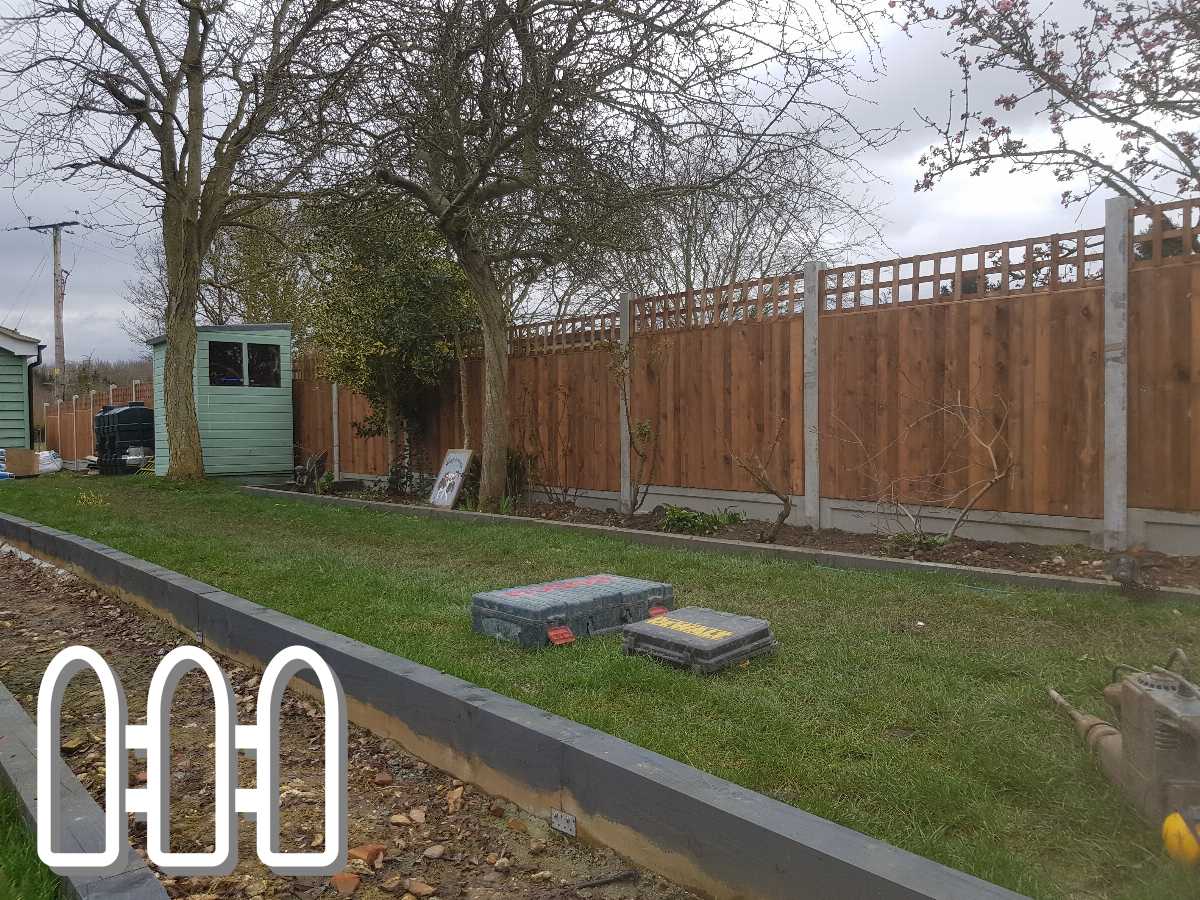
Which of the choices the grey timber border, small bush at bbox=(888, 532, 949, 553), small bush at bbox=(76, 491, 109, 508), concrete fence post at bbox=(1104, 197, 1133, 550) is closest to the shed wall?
small bush at bbox=(76, 491, 109, 508)

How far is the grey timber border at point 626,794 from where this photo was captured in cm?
225

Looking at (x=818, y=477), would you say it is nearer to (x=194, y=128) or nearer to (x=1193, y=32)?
(x=1193, y=32)

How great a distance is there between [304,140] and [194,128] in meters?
7.75

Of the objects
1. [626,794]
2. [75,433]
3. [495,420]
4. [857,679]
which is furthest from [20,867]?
[75,433]

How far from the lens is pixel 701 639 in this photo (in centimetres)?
419

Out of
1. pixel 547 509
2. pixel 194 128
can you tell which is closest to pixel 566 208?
pixel 547 509

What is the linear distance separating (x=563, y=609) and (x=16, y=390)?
22.4m

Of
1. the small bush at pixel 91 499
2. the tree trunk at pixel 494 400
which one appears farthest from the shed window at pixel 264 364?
the tree trunk at pixel 494 400

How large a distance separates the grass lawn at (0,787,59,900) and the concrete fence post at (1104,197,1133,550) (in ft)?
21.4

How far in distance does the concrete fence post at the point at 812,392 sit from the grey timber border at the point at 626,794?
500cm

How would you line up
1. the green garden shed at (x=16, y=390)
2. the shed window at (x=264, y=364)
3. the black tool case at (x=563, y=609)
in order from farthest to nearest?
1. the green garden shed at (x=16, y=390)
2. the shed window at (x=264, y=364)
3. the black tool case at (x=563, y=609)

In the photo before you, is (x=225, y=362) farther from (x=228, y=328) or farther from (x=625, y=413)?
(x=625, y=413)

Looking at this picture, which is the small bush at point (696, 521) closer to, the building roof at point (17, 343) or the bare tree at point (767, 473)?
the bare tree at point (767, 473)

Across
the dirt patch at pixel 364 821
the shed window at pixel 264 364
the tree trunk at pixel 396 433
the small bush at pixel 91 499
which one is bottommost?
the dirt patch at pixel 364 821
